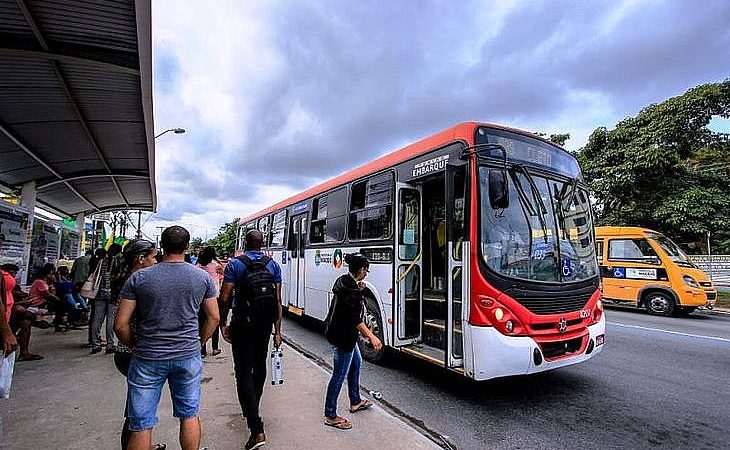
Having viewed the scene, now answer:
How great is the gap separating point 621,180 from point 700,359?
1236 centimetres

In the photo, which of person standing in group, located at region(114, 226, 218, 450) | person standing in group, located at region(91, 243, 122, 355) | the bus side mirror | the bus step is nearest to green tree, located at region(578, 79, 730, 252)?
the bus side mirror

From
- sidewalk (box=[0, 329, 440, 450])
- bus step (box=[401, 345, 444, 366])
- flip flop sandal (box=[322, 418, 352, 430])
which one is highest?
bus step (box=[401, 345, 444, 366])

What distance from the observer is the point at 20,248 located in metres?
9.38

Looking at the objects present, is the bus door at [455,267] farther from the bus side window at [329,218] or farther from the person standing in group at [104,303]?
the person standing in group at [104,303]

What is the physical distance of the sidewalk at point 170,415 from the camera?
140 inches

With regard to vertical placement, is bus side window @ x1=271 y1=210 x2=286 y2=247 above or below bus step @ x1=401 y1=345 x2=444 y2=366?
above

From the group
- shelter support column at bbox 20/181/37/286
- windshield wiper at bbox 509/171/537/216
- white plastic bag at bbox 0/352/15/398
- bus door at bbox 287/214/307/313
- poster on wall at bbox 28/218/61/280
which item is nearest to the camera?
white plastic bag at bbox 0/352/15/398

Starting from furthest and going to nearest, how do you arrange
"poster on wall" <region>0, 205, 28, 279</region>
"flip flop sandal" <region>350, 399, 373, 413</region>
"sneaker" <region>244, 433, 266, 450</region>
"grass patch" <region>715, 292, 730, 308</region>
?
"grass patch" <region>715, 292, 730, 308</region> → "poster on wall" <region>0, 205, 28, 279</region> → "flip flop sandal" <region>350, 399, 373, 413</region> → "sneaker" <region>244, 433, 266, 450</region>

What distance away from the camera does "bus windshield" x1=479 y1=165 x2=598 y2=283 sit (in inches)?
186

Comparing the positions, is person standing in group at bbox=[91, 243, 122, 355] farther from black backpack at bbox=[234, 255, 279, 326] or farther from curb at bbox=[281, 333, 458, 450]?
black backpack at bbox=[234, 255, 279, 326]

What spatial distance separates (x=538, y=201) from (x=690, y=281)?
9930 mm

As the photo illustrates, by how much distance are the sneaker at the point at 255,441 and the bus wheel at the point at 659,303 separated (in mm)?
12804

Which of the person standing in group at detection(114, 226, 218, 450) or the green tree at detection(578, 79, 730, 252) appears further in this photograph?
the green tree at detection(578, 79, 730, 252)

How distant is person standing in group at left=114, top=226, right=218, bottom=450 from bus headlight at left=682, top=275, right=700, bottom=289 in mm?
13466
